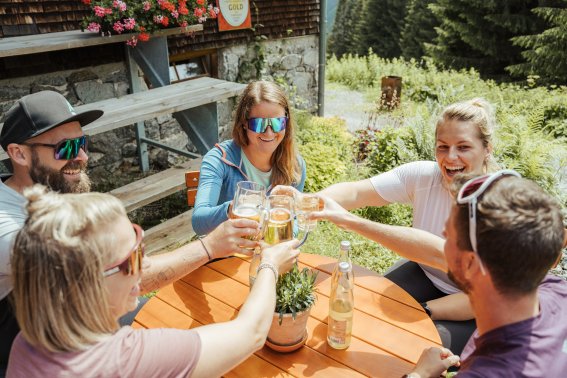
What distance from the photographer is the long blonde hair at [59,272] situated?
1206 millimetres

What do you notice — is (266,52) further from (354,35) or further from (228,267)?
(354,35)

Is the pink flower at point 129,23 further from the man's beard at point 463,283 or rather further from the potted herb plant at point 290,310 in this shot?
the man's beard at point 463,283

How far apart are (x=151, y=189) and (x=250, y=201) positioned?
2892 millimetres

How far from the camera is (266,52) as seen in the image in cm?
794

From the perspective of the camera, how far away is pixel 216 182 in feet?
9.53

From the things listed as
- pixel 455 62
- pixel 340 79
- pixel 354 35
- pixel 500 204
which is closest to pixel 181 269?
pixel 500 204

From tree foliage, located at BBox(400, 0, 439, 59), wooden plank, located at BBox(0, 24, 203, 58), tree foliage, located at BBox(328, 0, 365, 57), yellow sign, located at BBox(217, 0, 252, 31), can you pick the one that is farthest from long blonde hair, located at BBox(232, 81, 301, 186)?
tree foliage, located at BBox(328, 0, 365, 57)

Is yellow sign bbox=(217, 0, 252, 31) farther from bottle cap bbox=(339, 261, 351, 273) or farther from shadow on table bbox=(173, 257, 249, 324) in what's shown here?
bottle cap bbox=(339, 261, 351, 273)

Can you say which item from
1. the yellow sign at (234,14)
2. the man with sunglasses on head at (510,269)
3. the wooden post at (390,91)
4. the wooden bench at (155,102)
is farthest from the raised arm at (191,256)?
the wooden post at (390,91)

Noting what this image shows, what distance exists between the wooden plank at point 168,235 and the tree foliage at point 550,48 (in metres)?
12.3

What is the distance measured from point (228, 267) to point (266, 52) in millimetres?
6179

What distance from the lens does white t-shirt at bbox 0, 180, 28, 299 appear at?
192 cm

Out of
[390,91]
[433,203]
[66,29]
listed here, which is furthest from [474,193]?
[390,91]

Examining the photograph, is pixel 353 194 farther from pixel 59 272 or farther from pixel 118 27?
pixel 118 27
